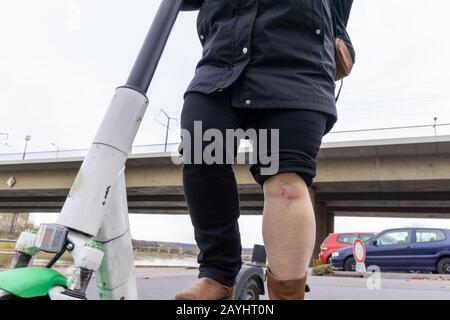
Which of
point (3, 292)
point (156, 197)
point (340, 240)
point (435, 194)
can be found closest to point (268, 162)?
point (3, 292)

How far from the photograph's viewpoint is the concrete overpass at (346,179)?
52.4 ft

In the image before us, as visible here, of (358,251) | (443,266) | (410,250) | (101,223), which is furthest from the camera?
(410,250)

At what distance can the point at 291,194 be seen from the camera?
1299 millimetres

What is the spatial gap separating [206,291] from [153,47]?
33.7 inches

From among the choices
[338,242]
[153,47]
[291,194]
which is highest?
[153,47]

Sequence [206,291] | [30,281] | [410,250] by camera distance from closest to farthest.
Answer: [30,281] → [206,291] → [410,250]

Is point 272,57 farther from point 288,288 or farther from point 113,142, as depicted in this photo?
point 288,288

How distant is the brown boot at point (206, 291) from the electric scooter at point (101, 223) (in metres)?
0.20

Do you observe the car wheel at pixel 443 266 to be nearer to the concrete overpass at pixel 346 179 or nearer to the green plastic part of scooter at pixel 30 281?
the concrete overpass at pixel 346 179

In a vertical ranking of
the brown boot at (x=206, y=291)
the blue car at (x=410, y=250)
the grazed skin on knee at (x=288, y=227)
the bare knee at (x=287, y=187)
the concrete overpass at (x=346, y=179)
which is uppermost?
the concrete overpass at (x=346, y=179)

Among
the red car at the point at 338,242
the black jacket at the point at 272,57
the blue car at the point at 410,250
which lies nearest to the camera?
the black jacket at the point at 272,57

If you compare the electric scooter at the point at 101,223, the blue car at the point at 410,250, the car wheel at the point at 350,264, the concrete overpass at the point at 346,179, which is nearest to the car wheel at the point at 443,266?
the blue car at the point at 410,250

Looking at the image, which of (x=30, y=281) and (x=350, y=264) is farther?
(x=350, y=264)

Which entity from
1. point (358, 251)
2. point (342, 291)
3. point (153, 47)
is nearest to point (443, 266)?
point (358, 251)
